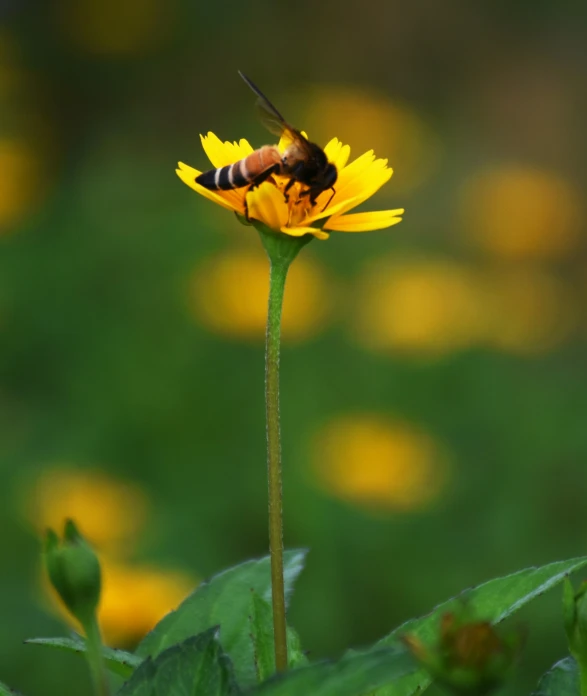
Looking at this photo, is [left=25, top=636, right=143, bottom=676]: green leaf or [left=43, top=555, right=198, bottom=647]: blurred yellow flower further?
[left=43, top=555, right=198, bottom=647]: blurred yellow flower

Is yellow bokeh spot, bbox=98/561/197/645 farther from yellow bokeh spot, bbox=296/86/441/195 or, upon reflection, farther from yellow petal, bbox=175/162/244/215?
yellow bokeh spot, bbox=296/86/441/195

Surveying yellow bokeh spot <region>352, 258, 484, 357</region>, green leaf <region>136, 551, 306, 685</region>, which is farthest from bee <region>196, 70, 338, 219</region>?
yellow bokeh spot <region>352, 258, 484, 357</region>

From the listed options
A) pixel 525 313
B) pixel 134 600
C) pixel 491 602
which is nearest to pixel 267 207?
pixel 491 602

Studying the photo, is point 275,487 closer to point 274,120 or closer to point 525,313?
point 274,120

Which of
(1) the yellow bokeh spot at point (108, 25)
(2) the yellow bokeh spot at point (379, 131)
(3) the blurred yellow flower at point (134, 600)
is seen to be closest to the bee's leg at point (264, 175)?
(3) the blurred yellow flower at point (134, 600)

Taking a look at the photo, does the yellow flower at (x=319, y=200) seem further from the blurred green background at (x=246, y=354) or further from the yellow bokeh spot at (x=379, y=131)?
the yellow bokeh spot at (x=379, y=131)
